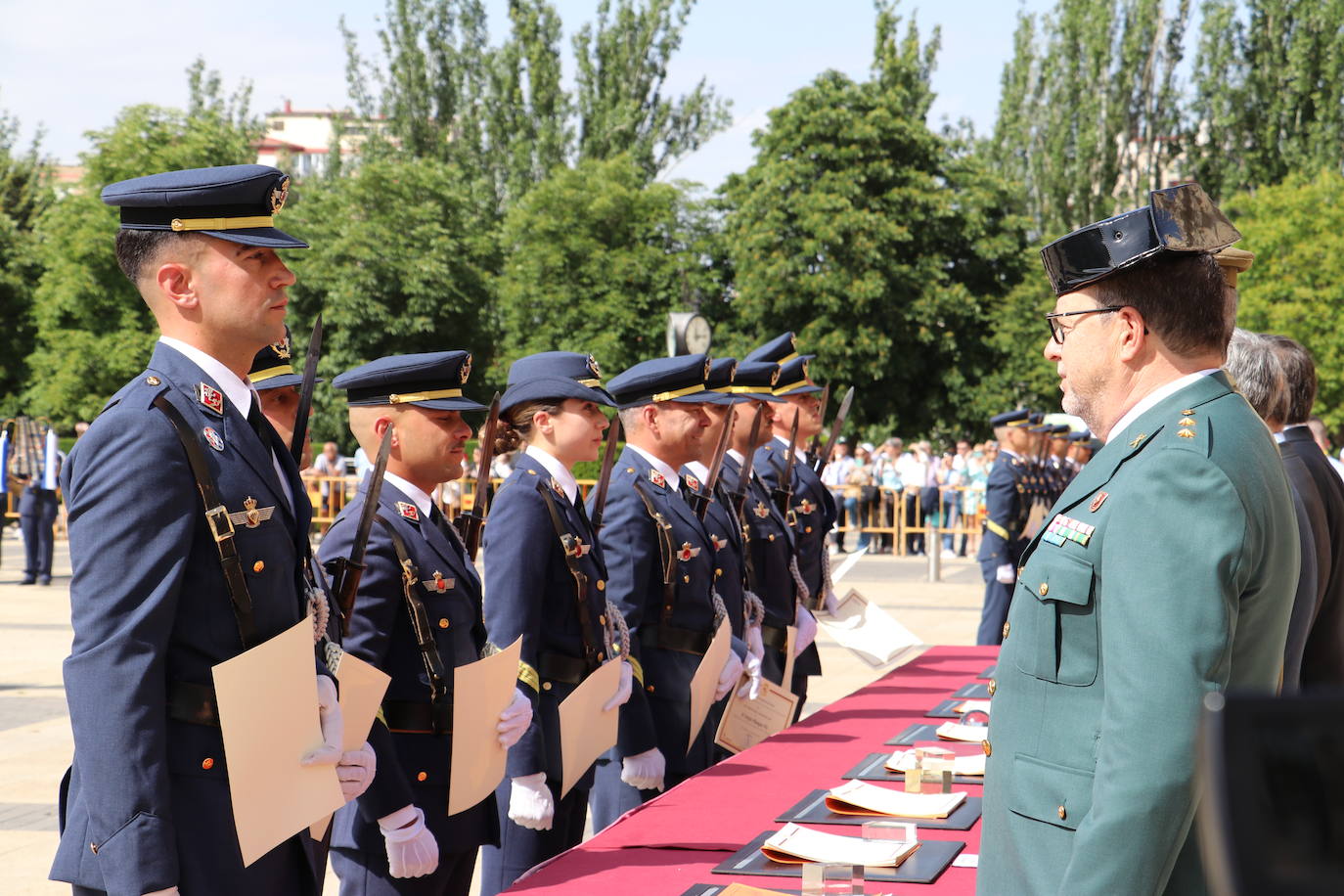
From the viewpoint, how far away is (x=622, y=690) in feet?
14.0

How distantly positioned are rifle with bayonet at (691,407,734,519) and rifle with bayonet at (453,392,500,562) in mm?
1418

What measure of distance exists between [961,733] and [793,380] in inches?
143

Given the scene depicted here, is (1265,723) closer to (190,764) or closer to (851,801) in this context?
(190,764)

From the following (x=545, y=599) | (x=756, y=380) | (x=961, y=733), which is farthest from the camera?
(x=756, y=380)

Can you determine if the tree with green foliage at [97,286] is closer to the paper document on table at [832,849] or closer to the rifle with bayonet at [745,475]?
the rifle with bayonet at [745,475]

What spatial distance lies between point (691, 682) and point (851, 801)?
4.67ft

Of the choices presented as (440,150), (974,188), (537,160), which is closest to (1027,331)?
(974,188)

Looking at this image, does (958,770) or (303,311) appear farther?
(303,311)

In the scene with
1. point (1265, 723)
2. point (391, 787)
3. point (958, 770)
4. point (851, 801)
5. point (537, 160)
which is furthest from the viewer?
point (537, 160)

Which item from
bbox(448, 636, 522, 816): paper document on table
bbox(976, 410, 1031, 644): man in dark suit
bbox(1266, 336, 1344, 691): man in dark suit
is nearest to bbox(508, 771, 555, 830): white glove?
bbox(448, 636, 522, 816): paper document on table

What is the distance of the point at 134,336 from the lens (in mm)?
34281

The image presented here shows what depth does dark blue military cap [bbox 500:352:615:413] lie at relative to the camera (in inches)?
174

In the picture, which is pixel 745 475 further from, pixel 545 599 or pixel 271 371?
pixel 271 371

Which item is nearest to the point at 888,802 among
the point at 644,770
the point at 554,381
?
the point at 644,770
